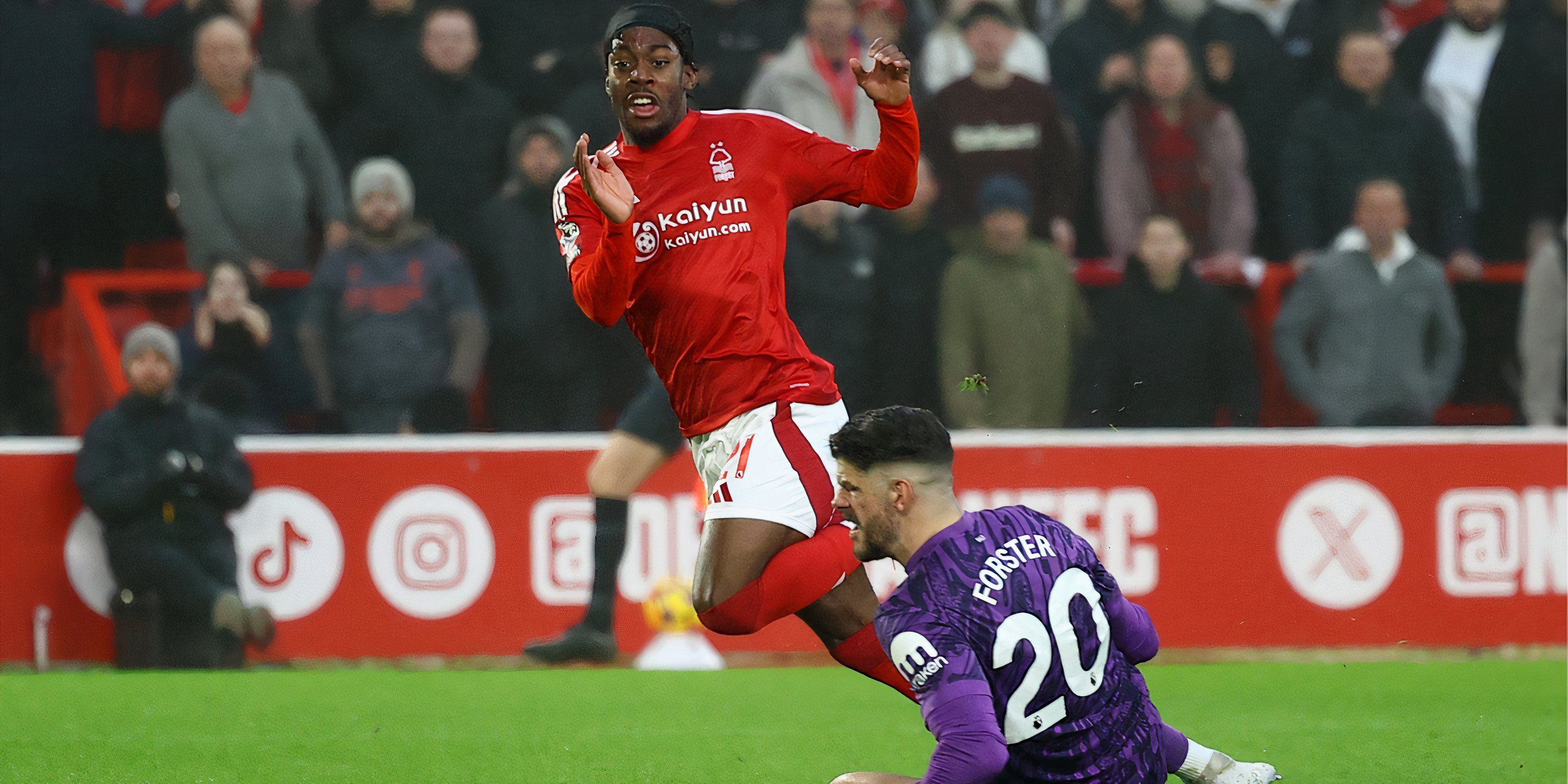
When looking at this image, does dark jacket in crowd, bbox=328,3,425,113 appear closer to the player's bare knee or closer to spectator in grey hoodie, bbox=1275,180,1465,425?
spectator in grey hoodie, bbox=1275,180,1465,425

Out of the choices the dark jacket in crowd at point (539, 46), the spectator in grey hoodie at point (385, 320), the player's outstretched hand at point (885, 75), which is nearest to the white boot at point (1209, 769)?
the player's outstretched hand at point (885, 75)

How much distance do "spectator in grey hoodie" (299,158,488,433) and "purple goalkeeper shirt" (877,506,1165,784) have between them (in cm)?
565

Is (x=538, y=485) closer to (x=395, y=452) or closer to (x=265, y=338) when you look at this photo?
(x=395, y=452)

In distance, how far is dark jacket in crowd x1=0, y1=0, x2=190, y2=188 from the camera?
27.7ft

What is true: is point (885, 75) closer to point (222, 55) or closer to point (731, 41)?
point (731, 41)

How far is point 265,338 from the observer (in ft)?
27.6

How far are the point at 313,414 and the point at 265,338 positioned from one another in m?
0.46

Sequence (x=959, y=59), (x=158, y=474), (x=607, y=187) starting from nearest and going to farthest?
(x=607, y=187), (x=158, y=474), (x=959, y=59)

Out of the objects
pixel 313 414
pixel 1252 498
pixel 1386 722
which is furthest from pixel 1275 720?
pixel 313 414

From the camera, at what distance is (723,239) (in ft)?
14.9

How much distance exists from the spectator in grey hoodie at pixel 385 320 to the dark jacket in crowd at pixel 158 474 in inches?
25.2

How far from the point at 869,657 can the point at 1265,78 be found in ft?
19.0

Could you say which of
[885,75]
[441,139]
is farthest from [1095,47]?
[885,75]

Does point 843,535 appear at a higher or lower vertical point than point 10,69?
lower
